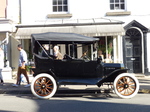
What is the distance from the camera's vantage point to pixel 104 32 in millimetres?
13703

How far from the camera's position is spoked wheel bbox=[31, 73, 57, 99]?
9109 mm

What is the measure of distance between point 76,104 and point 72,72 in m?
1.31

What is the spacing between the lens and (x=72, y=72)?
9.30m

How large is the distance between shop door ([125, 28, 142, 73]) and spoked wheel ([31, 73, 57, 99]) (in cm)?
716

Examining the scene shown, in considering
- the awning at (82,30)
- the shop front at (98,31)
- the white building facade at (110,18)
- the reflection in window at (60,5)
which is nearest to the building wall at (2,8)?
the white building facade at (110,18)

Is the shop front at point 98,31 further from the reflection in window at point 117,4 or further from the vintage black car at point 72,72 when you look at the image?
the vintage black car at point 72,72

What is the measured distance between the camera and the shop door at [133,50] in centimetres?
1536

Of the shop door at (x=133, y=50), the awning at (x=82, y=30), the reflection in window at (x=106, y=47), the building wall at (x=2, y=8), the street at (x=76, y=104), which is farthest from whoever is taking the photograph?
the shop door at (x=133, y=50)

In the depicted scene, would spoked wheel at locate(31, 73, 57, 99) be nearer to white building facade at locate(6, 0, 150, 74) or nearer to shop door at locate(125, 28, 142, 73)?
white building facade at locate(6, 0, 150, 74)

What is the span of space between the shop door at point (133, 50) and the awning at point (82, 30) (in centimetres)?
164

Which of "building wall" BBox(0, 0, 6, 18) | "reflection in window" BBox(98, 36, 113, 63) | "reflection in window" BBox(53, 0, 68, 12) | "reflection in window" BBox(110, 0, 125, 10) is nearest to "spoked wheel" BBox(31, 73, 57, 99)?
"reflection in window" BBox(98, 36, 113, 63)

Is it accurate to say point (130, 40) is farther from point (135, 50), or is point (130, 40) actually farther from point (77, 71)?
point (77, 71)

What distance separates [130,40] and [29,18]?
5359 mm

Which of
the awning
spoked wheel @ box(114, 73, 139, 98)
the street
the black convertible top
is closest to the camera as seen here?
the street
